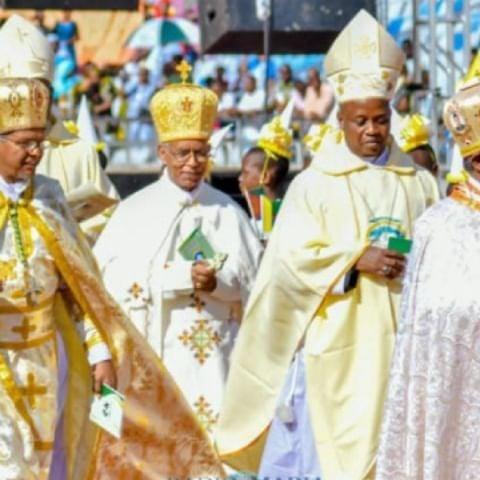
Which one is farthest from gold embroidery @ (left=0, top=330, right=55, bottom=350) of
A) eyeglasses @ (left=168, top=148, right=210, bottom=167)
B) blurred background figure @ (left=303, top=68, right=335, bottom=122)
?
blurred background figure @ (left=303, top=68, right=335, bottom=122)

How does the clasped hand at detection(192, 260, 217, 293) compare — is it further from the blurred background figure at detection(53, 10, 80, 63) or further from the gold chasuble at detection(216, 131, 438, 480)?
the blurred background figure at detection(53, 10, 80, 63)

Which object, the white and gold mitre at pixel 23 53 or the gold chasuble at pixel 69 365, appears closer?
the gold chasuble at pixel 69 365

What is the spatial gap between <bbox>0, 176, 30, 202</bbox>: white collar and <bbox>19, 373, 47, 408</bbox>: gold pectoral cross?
2.43 ft

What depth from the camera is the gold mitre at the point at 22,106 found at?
30.6 ft

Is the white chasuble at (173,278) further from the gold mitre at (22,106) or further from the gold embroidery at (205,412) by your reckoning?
the gold mitre at (22,106)

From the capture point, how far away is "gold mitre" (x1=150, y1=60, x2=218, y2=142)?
12023 mm

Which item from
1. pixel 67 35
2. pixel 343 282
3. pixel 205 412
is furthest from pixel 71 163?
pixel 67 35

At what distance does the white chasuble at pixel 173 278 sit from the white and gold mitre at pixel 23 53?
1018 mm

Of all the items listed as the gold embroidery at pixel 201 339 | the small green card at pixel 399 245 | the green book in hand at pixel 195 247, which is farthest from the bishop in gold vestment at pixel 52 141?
the small green card at pixel 399 245

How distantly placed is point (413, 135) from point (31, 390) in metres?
4.95

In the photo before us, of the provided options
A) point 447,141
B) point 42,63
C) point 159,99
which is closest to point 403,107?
point 447,141

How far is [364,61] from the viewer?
11.0 m

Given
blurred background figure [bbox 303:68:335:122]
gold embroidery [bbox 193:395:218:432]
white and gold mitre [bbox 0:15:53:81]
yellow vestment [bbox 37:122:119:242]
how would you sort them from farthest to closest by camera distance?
1. blurred background figure [bbox 303:68:335:122]
2. yellow vestment [bbox 37:122:119:242]
3. gold embroidery [bbox 193:395:218:432]
4. white and gold mitre [bbox 0:15:53:81]

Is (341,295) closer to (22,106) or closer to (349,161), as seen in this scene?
(349,161)
